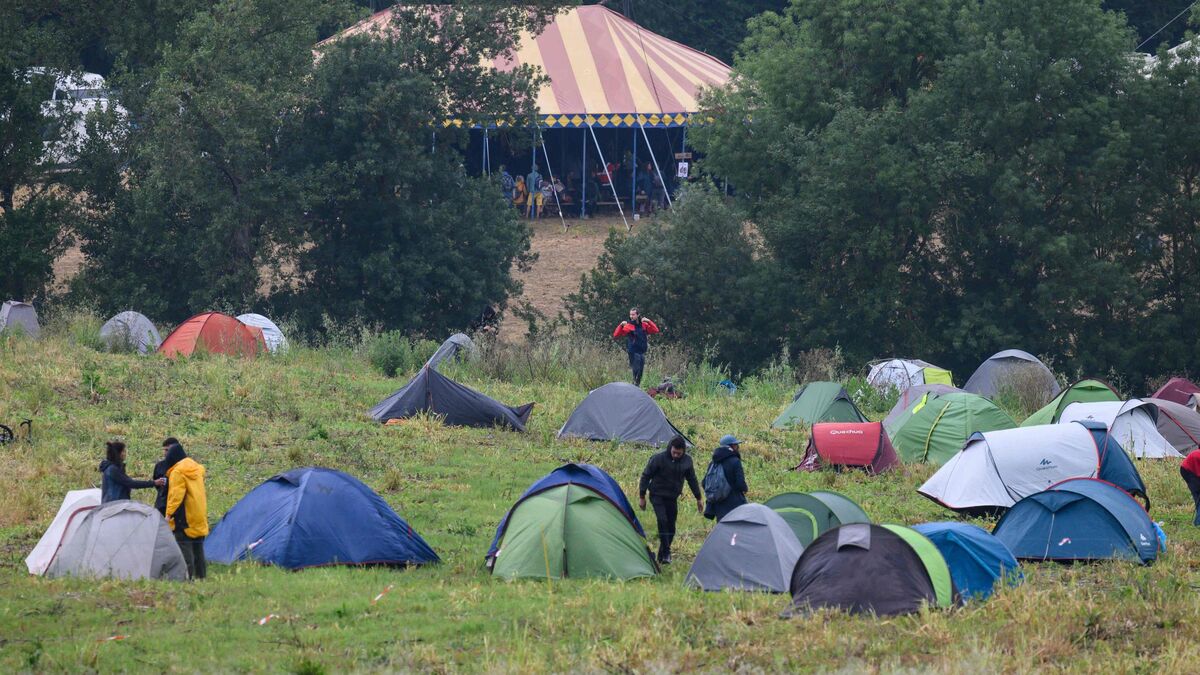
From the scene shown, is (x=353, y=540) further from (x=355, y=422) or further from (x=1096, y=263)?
(x=1096, y=263)

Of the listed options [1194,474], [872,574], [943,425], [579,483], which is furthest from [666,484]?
[943,425]

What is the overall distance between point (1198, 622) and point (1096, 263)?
72.5 feet

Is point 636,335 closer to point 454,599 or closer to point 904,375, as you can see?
point 904,375

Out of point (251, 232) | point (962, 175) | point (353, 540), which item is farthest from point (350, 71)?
point (353, 540)

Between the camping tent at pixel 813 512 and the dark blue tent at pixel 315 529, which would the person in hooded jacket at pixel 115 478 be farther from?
the camping tent at pixel 813 512

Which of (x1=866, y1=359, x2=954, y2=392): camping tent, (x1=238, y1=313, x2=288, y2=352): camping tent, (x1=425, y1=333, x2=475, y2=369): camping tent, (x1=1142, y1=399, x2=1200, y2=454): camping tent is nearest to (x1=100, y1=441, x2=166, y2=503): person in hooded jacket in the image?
(x1=425, y1=333, x2=475, y2=369): camping tent

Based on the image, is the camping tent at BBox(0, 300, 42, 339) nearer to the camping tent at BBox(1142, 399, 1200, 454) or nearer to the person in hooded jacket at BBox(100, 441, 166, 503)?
the person in hooded jacket at BBox(100, 441, 166, 503)

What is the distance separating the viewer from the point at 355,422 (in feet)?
64.1

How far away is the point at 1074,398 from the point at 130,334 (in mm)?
16634

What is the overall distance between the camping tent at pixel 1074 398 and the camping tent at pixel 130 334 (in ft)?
51.0

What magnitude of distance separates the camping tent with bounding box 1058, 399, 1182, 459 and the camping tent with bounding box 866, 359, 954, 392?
5.46 meters

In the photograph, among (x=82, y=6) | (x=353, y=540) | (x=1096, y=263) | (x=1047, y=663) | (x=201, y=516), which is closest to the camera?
(x=1047, y=663)

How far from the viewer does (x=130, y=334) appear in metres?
26.1

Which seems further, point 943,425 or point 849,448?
point 943,425
